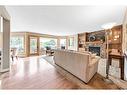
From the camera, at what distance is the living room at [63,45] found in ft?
10.8

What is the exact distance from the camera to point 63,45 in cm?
1335

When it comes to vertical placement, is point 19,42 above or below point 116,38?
below

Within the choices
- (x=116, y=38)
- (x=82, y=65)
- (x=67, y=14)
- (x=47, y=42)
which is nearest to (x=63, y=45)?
(x=47, y=42)

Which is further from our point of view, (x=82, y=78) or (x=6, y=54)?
(x=6, y=54)

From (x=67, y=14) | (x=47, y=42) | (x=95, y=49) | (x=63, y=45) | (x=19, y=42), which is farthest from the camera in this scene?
(x=63, y=45)

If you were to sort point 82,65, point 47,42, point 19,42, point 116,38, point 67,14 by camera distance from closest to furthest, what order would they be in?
point 82,65 → point 67,14 → point 116,38 → point 19,42 → point 47,42

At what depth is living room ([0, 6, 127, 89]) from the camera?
3.29m

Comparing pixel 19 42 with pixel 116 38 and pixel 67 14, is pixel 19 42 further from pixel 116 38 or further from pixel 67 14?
pixel 116 38

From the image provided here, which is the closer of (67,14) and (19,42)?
(67,14)

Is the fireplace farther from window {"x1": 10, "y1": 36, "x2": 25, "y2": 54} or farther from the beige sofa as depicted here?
window {"x1": 10, "y1": 36, "x2": 25, "y2": 54}
